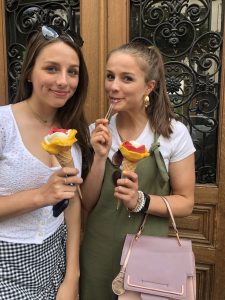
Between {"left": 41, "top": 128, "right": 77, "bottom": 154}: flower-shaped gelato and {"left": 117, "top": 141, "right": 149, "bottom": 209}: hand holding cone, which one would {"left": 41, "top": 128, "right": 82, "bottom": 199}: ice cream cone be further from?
{"left": 117, "top": 141, "right": 149, "bottom": 209}: hand holding cone

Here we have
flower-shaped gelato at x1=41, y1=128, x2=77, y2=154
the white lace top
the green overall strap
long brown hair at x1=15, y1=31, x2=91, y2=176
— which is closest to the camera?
flower-shaped gelato at x1=41, y1=128, x2=77, y2=154

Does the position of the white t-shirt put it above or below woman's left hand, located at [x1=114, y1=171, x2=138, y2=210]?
above

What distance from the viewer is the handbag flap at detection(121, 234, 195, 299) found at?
4.98 ft

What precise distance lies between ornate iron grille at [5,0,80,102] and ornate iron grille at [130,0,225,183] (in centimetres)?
45

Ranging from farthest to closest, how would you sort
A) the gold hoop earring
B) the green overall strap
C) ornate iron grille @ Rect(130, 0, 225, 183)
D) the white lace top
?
ornate iron grille @ Rect(130, 0, 225, 183) → the gold hoop earring → the green overall strap → the white lace top

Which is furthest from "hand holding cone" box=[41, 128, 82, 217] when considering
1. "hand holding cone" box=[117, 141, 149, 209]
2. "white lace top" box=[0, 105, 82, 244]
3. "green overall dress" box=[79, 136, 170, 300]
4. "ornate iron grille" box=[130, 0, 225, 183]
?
"ornate iron grille" box=[130, 0, 225, 183]

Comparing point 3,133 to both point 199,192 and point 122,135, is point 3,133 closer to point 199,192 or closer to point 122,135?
point 122,135

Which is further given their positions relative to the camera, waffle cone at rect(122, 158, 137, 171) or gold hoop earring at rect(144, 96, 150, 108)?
gold hoop earring at rect(144, 96, 150, 108)

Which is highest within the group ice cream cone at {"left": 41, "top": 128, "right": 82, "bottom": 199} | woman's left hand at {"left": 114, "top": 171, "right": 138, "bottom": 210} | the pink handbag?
ice cream cone at {"left": 41, "top": 128, "right": 82, "bottom": 199}

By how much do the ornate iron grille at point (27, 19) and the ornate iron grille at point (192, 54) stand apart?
0.45 m

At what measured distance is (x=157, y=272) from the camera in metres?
1.55

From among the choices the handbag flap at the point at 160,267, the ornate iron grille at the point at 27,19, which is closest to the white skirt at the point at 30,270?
the handbag flap at the point at 160,267

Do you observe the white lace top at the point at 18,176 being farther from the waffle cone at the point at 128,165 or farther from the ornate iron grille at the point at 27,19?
the ornate iron grille at the point at 27,19

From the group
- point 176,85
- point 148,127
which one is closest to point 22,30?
point 176,85
